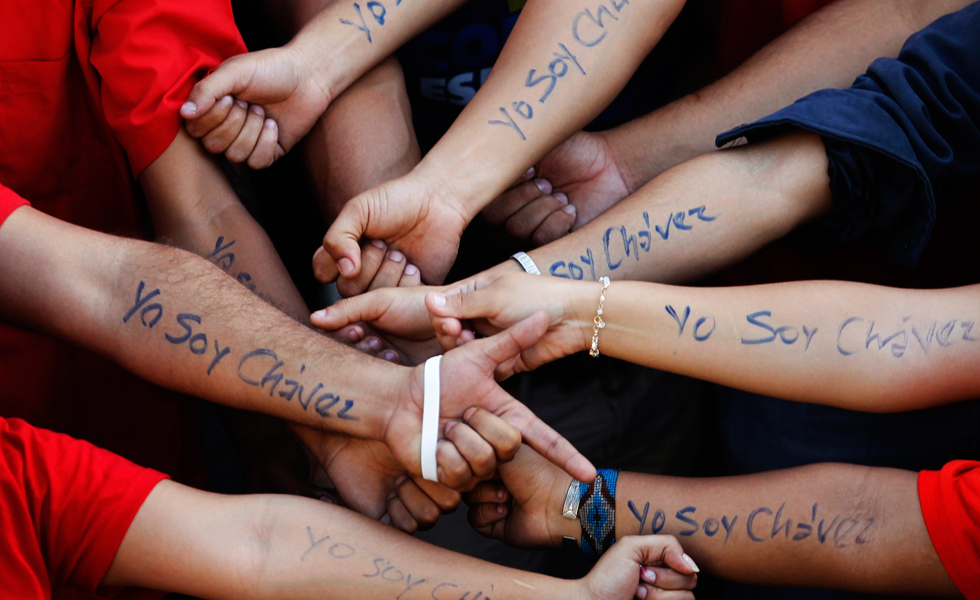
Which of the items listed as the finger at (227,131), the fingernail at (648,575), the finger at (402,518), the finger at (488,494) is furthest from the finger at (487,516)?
the finger at (227,131)

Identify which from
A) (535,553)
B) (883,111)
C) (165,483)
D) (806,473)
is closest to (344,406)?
(165,483)

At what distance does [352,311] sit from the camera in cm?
105

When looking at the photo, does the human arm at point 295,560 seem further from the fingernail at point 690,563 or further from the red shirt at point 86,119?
the red shirt at point 86,119

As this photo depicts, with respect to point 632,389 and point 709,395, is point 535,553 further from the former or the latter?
point 709,395

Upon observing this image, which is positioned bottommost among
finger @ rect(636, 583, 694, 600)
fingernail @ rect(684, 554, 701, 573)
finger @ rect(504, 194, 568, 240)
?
finger @ rect(636, 583, 694, 600)

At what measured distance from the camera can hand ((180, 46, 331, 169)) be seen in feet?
3.60

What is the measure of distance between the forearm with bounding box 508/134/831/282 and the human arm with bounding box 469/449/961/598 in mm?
301

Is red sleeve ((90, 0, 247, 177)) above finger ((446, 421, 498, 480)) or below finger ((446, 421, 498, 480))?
above

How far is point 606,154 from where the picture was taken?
4.30 ft

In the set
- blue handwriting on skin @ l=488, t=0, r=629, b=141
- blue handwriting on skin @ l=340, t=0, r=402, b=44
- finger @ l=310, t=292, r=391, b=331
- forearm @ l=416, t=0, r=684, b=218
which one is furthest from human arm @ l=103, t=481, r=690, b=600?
blue handwriting on skin @ l=340, t=0, r=402, b=44

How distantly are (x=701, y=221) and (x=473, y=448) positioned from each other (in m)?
0.49

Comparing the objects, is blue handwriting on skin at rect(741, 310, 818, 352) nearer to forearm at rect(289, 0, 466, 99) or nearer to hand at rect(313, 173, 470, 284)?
hand at rect(313, 173, 470, 284)

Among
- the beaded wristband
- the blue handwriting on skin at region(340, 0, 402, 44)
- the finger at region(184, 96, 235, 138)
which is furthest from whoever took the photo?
the blue handwriting on skin at region(340, 0, 402, 44)

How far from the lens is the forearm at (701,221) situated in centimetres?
108
